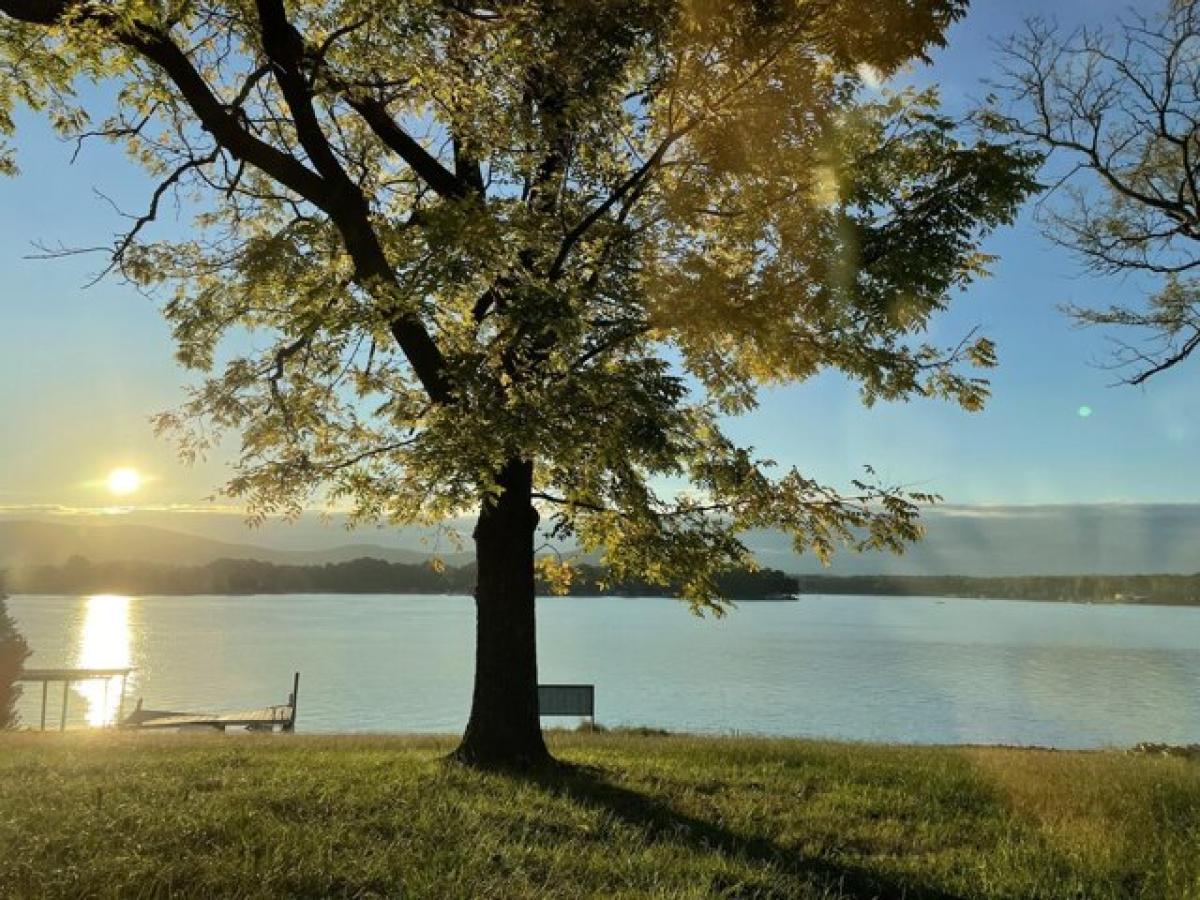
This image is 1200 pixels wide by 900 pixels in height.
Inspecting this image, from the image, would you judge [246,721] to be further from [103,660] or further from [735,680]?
[103,660]

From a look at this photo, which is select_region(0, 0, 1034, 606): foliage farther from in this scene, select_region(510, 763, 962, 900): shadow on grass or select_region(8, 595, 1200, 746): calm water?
select_region(8, 595, 1200, 746): calm water

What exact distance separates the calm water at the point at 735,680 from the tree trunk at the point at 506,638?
15289mm

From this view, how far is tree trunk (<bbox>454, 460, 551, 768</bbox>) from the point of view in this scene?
451 inches

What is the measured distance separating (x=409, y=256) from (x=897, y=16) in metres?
5.75

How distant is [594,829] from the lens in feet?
24.2

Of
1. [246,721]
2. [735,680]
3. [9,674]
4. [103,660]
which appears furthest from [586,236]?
[103,660]

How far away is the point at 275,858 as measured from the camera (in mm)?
5816

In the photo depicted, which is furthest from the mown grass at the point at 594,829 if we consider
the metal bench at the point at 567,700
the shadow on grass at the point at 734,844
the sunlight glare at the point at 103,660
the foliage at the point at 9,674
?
the foliage at the point at 9,674

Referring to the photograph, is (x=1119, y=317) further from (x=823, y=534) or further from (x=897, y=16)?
(x=897, y=16)

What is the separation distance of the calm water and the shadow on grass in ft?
57.0

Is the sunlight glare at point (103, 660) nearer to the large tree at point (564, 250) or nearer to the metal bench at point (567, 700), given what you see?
the metal bench at point (567, 700)

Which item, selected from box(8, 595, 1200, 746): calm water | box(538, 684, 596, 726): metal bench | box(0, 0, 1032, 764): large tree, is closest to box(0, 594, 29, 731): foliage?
box(8, 595, 1200, 746): calm water

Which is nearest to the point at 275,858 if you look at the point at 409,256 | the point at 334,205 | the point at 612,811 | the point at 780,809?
the point at 612,811

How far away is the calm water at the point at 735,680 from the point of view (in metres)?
33.7
